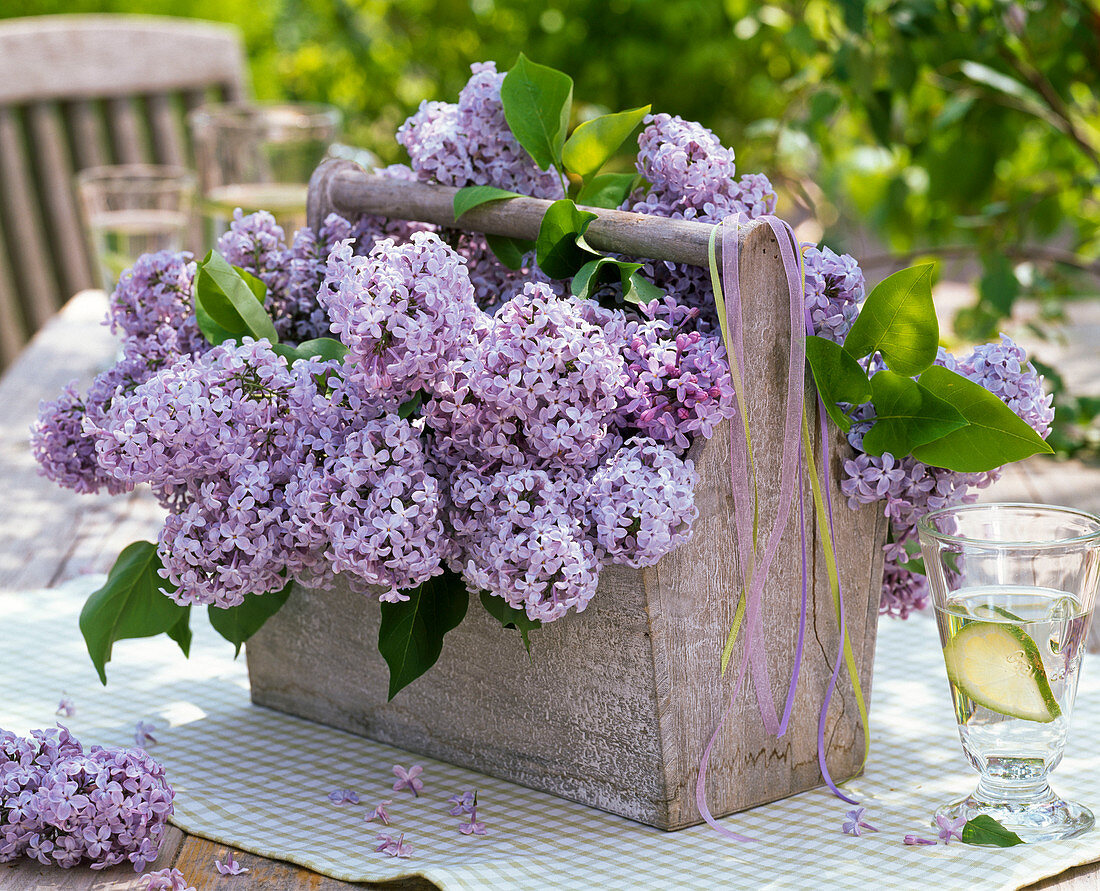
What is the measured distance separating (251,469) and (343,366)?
91 millimetres

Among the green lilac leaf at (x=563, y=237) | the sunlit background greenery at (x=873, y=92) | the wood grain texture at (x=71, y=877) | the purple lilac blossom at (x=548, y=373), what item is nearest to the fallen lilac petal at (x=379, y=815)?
the wood grain texture at (x=71, y=877)

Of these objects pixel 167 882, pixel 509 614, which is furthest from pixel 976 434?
pixel 167 882

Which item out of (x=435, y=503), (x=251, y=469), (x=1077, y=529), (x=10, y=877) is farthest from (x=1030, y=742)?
(x=10, y=877)

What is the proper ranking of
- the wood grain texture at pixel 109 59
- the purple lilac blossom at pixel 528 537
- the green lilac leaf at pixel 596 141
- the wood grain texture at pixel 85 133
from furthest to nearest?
the wood grain texture at pixel 85 133
the wood grain texture at pixel 109 59
the green lilac leaf at pixel 596 141
the purple lilac blossom at pixel 528 537

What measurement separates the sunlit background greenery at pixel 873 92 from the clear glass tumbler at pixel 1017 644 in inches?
13.4

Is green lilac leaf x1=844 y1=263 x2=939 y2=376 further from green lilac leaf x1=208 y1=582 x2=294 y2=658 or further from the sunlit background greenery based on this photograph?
green lilac leaf x1=208 y1=582 x2=294 y2=658

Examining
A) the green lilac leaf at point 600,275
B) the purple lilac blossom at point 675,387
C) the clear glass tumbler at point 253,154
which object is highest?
the green lilac leaf at point 600,275

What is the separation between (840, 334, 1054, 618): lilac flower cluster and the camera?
833mm

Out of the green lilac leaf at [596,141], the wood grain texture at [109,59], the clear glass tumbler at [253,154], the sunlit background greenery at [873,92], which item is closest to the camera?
the green lilac leaf at [596,141]

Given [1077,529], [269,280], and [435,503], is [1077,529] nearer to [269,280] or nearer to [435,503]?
[435,503]

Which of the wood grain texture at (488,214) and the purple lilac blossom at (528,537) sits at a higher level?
the wood grain texture at (488,214)

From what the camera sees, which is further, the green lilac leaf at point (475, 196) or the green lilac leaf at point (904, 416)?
the green lilac leaf at point (475, 196)

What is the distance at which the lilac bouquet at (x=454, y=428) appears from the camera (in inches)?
28.8

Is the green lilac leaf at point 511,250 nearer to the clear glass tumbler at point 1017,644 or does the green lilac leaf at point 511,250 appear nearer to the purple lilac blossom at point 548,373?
the purple lilac blossom at point 548,373
